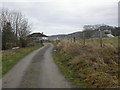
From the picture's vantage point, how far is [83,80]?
356 inches

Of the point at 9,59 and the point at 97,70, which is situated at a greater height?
the point at 97,70

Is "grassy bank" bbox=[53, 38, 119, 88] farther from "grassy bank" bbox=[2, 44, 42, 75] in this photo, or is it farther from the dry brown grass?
"grassy bank" bbox=[2, 44, 42, 75]

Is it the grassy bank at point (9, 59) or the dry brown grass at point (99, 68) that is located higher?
the dry brown grass at point (99, 68)

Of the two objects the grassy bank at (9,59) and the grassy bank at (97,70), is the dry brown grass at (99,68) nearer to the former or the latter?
the grassy bank at (97,70)

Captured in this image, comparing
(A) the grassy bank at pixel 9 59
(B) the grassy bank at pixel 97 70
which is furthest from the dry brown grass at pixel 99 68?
(A) the grassy bank at pixel 9 59

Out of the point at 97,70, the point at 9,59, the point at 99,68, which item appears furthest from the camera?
the point at 9,59

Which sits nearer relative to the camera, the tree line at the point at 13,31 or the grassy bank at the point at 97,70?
the grassy bank at the point at 97,70

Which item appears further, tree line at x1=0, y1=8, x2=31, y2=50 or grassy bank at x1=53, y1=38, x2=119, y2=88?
tree line at x1=0, y1=8, x2=31, y2=50

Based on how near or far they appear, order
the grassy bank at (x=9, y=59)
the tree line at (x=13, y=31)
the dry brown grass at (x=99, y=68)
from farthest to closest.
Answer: the tree line at (x=13, y=31) < the grassy bank at (x=9, y=59) < the dry brown grass at (x=99, y=68)

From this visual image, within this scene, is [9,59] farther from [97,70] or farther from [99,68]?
[97,70]

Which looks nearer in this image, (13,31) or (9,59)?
(9,59)

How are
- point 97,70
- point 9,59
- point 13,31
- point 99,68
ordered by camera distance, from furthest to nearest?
1. point 13,31
2. point 9,59
3. point 99,68
4. point 97,70

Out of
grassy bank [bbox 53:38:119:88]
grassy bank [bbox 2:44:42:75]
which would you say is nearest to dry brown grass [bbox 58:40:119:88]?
grassy bank [bbox 53:38:119:88]

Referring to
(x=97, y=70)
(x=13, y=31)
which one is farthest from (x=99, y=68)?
(x=13, y=31)
